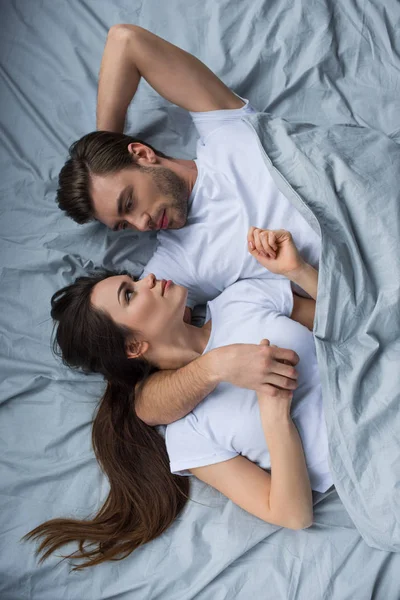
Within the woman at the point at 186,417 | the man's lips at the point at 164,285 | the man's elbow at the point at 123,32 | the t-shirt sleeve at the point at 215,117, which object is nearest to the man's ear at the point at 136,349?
the woman at the point at 186,417

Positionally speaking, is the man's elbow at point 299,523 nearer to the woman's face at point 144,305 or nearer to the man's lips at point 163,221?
the woman's face at point 144,305

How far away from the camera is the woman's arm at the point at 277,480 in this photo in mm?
1273

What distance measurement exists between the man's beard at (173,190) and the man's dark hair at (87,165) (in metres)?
0.06

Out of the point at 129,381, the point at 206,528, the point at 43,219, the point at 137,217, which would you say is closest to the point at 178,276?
the point at 137,217

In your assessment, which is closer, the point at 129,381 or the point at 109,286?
the point at 109,286

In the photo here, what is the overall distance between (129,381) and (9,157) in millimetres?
786

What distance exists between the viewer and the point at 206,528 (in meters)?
1.39

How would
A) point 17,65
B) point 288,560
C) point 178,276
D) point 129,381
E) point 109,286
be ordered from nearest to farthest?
point 288,560
point 109,286
point 129,381
point 178,276
point 17,65

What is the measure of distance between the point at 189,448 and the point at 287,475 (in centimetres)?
23

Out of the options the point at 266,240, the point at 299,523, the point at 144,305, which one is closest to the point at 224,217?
the point at 266,240

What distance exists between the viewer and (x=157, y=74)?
170 centimetres

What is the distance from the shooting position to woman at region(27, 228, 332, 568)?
1311 mm

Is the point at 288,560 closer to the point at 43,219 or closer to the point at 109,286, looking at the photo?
the point at 109,286

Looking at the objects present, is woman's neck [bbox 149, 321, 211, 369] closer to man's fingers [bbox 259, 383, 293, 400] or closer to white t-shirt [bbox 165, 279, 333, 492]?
white t-shirt [bbox 165, 279, 333, 492]
